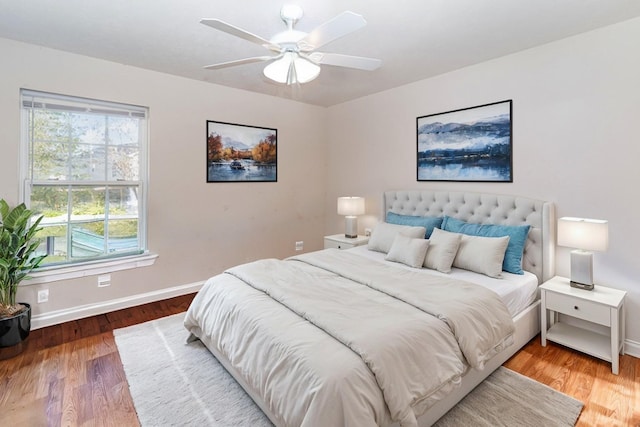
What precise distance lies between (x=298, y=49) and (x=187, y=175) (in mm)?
2249

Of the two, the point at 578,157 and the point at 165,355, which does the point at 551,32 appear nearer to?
the point at 578,157

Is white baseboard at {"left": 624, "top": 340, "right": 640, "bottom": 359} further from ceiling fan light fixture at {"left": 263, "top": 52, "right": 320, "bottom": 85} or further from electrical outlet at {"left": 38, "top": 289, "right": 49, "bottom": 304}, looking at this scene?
electrical outlet at {"left": 38, "top": 289, "right": 49, "bottom": 304}

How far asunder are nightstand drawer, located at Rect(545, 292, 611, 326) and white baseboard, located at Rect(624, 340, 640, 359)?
0.50 metres

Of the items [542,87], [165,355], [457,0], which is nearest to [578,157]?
[542,87]

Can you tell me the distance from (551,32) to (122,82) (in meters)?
3.98

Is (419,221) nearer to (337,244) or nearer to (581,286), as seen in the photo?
(337,244)

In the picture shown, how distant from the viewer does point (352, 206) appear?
4.27 m

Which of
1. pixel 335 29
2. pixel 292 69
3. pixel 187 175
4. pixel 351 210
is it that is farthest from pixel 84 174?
pixel 351 210

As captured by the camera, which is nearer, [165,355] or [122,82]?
[165,355]

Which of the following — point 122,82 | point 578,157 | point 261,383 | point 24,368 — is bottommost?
point 24,368

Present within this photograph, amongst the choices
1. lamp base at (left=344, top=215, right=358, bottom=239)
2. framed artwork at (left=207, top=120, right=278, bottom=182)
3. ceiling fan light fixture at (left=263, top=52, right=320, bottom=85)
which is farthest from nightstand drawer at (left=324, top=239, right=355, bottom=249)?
ceiling fan light fixture at (left=263, top=52, right=320, bottom=85)

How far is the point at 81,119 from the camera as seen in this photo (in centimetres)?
318

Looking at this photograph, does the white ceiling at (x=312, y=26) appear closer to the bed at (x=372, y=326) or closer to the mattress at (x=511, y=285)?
the bed at (x=372, y=326)

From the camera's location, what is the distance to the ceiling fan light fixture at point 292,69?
7.59ft
